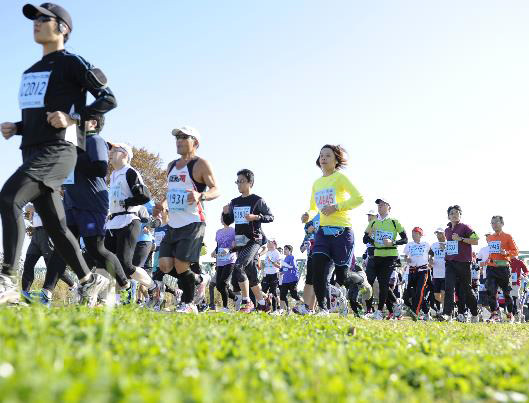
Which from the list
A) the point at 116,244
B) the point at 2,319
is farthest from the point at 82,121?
the point at 116,244

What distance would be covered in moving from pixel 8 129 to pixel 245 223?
260 inches

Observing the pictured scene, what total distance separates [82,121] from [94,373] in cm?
426

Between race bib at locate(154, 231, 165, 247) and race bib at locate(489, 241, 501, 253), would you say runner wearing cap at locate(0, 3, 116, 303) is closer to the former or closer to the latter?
race bib at locate(154, 231, 165, 247)

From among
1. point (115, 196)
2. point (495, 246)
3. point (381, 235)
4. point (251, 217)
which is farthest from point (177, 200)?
point (495, 246)

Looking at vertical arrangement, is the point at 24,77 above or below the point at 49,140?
above

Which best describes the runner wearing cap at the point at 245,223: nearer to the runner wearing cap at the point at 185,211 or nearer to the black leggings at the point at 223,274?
the black leggings at the point at 223,274

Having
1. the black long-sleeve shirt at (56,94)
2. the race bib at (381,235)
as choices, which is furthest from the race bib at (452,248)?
the black long-sleeve shirt at (56,94)

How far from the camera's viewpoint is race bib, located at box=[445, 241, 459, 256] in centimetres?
1377

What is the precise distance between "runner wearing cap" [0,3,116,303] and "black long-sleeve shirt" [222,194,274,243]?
6034 mm

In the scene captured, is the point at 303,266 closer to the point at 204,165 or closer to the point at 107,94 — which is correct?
the point at 204,165

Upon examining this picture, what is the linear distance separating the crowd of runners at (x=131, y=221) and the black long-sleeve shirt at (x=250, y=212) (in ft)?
0.08

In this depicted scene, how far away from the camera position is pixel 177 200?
7.77 m

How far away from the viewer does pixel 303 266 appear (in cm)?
2764

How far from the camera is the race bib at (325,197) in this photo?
966cm
